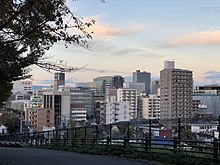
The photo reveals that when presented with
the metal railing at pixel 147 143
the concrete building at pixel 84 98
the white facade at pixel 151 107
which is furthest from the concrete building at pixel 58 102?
the metal railing at pixel 147 143

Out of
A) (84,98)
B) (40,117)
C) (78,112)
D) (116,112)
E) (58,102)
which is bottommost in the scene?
(40,117)

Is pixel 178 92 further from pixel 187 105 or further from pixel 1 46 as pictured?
pixel 1 46

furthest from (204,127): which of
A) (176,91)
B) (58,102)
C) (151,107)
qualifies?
(151,107)

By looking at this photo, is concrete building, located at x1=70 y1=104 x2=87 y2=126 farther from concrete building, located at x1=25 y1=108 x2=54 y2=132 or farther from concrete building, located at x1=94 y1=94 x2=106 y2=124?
concrete building, located at x1=25 y1=108 x2=54 y2=132

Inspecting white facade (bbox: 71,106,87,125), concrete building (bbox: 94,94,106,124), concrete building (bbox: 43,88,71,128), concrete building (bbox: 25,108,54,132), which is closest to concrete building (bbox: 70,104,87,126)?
white facade (bbox: 71,106,87,125)

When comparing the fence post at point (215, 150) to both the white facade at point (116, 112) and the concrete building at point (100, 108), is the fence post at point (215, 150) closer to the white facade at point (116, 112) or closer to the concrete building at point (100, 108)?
the concrete building at point (100, 108)

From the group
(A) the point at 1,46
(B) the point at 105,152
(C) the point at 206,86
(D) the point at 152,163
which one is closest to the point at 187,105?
(B) the point at 105,152

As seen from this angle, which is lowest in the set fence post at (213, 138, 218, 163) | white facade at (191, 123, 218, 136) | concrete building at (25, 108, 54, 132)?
concrete building at (25, 108, 54, 132)

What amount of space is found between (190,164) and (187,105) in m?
60.9

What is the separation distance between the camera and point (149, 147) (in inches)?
723

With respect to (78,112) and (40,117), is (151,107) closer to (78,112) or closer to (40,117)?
(78,112)

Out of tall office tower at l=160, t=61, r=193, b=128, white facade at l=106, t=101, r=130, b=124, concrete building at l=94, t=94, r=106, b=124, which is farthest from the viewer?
concrete building at l=94, t=94, r=106, b=124

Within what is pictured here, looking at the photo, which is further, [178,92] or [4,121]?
[4,121]

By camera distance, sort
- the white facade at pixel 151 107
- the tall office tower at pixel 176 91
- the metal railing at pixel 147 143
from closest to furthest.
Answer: the metal railing at pixel 147 143 → the tall office tower at pixel 176 91 → the white facade at pixel 151 107
